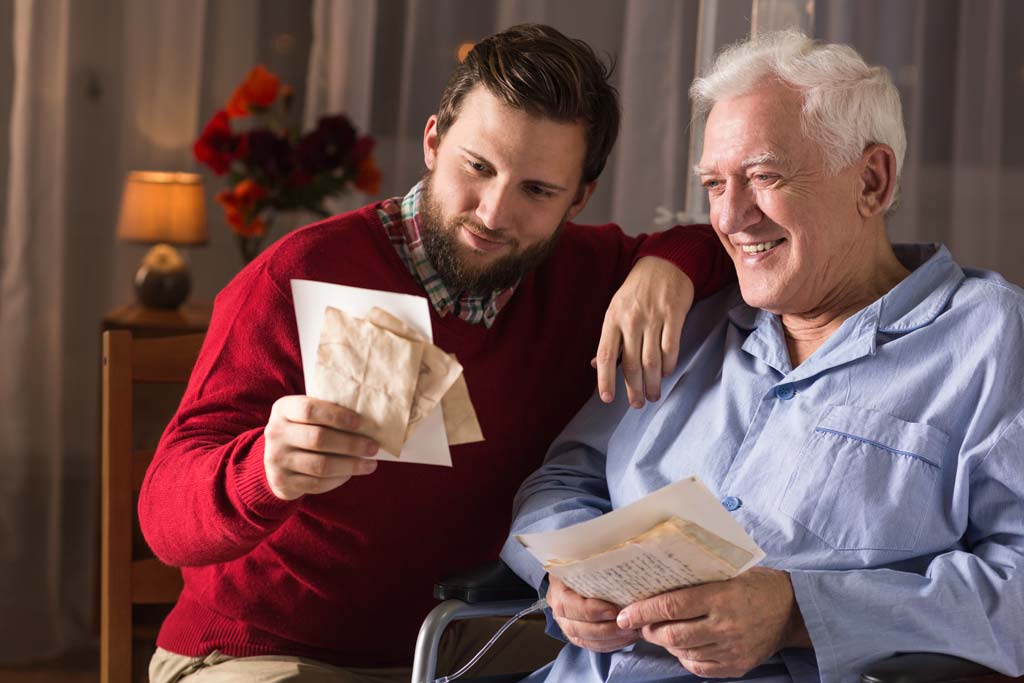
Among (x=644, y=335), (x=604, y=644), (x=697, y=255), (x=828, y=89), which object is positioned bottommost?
(x=604, y=644)

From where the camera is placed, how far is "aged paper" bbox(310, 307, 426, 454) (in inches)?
44.1

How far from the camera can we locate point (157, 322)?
289cm

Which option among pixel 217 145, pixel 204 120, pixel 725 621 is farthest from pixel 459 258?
pixel 204 120

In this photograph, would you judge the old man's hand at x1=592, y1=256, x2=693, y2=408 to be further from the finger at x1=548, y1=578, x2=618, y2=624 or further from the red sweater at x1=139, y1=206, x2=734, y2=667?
the finger at x1=548, y1=578, x2=618, y2=624

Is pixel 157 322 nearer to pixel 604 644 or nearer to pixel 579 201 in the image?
pixel 579 201

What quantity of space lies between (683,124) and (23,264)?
1.86m

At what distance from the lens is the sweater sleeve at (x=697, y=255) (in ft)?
5.52

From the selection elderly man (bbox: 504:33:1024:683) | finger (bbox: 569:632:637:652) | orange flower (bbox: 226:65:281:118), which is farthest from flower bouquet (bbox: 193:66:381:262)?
finger (bbox: 569:632:637:652)

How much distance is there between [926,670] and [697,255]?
704mm

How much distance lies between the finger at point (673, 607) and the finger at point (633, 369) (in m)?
0.34

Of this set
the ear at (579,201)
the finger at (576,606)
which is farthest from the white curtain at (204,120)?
the finger at (576,606)

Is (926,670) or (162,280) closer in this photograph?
(926,670)

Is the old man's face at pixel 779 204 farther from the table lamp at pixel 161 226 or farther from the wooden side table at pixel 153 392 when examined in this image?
the table lamp at pixel 161 226

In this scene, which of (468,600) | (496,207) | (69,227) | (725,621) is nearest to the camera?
(725,621)
